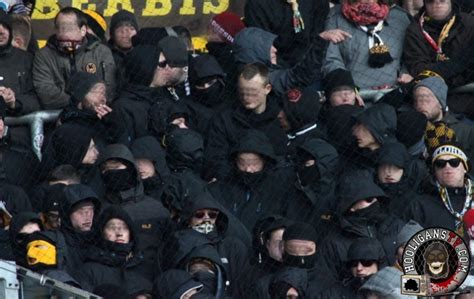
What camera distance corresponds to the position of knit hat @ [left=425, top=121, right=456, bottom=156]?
17578mm

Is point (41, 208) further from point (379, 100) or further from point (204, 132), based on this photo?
point (379, 100)

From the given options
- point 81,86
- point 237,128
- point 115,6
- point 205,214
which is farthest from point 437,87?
point 115,6

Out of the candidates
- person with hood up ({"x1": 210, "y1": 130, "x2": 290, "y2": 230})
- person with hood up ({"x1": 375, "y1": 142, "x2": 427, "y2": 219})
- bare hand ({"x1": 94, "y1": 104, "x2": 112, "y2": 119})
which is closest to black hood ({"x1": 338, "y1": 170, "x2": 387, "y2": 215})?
person with hood up ({"x1": 375, "y1": 142, "x2": 427, "y2": 219})

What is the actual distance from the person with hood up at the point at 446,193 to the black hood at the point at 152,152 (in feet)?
6.11

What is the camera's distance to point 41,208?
16.2 m

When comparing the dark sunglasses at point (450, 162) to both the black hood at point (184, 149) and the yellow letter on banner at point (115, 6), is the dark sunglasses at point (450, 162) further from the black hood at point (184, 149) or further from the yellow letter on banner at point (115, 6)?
the yellow letter on banner at point (115, 6)

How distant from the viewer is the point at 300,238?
15.9m

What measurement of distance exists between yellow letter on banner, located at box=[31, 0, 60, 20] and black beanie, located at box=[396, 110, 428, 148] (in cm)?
341

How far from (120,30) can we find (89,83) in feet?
4.16

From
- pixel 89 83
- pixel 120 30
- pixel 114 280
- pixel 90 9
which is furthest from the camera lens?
pixel 90 9

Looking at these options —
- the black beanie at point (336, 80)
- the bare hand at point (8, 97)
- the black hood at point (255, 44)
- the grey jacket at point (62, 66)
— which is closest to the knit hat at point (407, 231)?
the black beanie at point (336, 80)

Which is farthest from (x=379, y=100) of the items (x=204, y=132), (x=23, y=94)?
(x=23, y=94)

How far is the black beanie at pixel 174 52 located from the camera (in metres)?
17.4

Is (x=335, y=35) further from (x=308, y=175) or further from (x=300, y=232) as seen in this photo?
(x=300, y=232)
